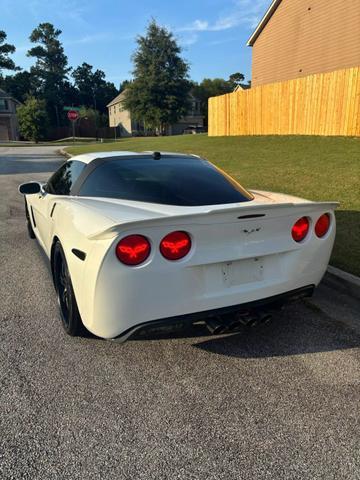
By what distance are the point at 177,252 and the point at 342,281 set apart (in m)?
2.22

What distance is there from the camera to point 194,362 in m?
2.77

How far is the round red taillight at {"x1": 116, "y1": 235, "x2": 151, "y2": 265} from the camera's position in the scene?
2.31 m

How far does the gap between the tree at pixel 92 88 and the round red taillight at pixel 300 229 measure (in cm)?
9846

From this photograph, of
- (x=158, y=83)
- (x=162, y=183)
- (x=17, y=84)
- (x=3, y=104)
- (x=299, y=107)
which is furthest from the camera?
(x=17, y=84)

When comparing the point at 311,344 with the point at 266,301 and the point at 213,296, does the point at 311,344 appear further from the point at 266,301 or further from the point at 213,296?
the point at 213,296

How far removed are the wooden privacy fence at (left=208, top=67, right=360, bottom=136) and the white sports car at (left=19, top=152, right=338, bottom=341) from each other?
11.7 metres

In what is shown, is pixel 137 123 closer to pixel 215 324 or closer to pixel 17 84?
pixel 17 84

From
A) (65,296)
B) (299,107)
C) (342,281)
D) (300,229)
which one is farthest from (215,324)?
(299,107)

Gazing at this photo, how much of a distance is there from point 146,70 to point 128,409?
47.4 meters

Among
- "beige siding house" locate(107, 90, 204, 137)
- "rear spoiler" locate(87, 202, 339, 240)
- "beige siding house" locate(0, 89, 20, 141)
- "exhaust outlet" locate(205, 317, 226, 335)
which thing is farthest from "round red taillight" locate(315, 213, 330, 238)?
"beige siding house" locate(0, 89, 20, 141)

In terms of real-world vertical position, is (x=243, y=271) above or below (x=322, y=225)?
below

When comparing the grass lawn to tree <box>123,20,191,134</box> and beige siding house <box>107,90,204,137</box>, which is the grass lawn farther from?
beige siding house <box>107,90,204,137</box>

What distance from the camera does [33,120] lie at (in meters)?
50.4

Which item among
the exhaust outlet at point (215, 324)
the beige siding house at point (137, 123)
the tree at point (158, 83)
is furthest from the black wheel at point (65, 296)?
the beige siding house at point (137, 123)
